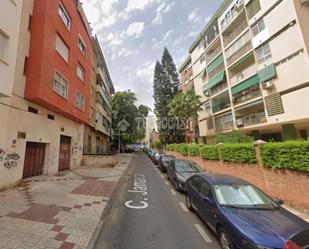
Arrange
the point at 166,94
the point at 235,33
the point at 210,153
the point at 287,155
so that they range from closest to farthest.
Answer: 1. the point at 287,155
2. the point at 210,153
3. the point at 235,33
4. the point at 166,94

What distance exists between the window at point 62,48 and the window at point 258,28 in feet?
58.6

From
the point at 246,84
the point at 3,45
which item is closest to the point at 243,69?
the point at 246,84

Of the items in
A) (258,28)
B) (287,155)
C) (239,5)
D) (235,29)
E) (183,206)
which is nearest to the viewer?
(183,206)

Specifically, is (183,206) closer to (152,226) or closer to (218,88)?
(152,226)

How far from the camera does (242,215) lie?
4.10 m

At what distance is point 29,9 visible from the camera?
10219 millimetres

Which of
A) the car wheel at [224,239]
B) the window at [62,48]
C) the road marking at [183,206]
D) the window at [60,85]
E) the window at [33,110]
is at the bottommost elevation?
the road marking at [183,206]

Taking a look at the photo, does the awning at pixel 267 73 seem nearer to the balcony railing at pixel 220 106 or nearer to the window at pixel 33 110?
the balcony railing at pixel 220 106

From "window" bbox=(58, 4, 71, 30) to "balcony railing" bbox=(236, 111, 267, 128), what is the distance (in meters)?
19.0

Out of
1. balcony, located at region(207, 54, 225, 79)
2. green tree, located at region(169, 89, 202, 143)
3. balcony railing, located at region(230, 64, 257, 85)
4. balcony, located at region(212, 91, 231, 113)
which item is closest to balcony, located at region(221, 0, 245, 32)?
balcony, located at region(207, 54, 225, 79)

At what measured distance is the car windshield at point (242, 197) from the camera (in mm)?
4598

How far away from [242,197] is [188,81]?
1389 inches

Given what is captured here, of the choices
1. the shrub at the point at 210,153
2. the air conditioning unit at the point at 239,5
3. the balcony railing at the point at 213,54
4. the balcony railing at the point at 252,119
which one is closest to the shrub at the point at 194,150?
the shrub at the point at 210,153

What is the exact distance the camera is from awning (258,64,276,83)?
1606 cm
